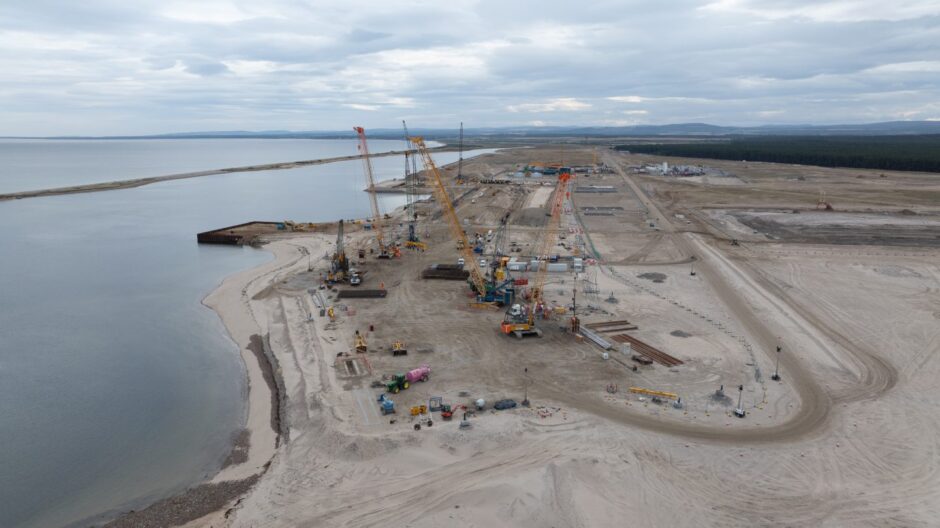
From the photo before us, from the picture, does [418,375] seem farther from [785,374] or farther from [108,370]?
[785,374]

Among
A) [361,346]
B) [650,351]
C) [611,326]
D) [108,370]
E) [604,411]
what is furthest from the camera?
[611,326]

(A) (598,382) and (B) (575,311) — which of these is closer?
Result: (A) (598,382)

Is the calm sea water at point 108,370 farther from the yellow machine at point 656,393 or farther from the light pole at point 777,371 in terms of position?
the light pole at point 777,371

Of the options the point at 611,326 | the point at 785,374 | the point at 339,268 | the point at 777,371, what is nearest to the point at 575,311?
the point at 611,326

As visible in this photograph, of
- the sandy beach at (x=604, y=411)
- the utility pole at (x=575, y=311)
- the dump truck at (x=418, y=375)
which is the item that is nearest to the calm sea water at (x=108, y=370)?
the sandy beach at (x=604, y=411)

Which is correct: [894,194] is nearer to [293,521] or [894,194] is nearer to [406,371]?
[406,371]

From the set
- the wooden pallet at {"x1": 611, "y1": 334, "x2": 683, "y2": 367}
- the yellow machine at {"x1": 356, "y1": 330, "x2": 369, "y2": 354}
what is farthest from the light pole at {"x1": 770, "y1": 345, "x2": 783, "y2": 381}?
the yellow machine at {"x1": 356, "y1": 330, "x2": 369, "y2": 354}

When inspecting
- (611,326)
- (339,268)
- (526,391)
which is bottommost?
(526,391)
